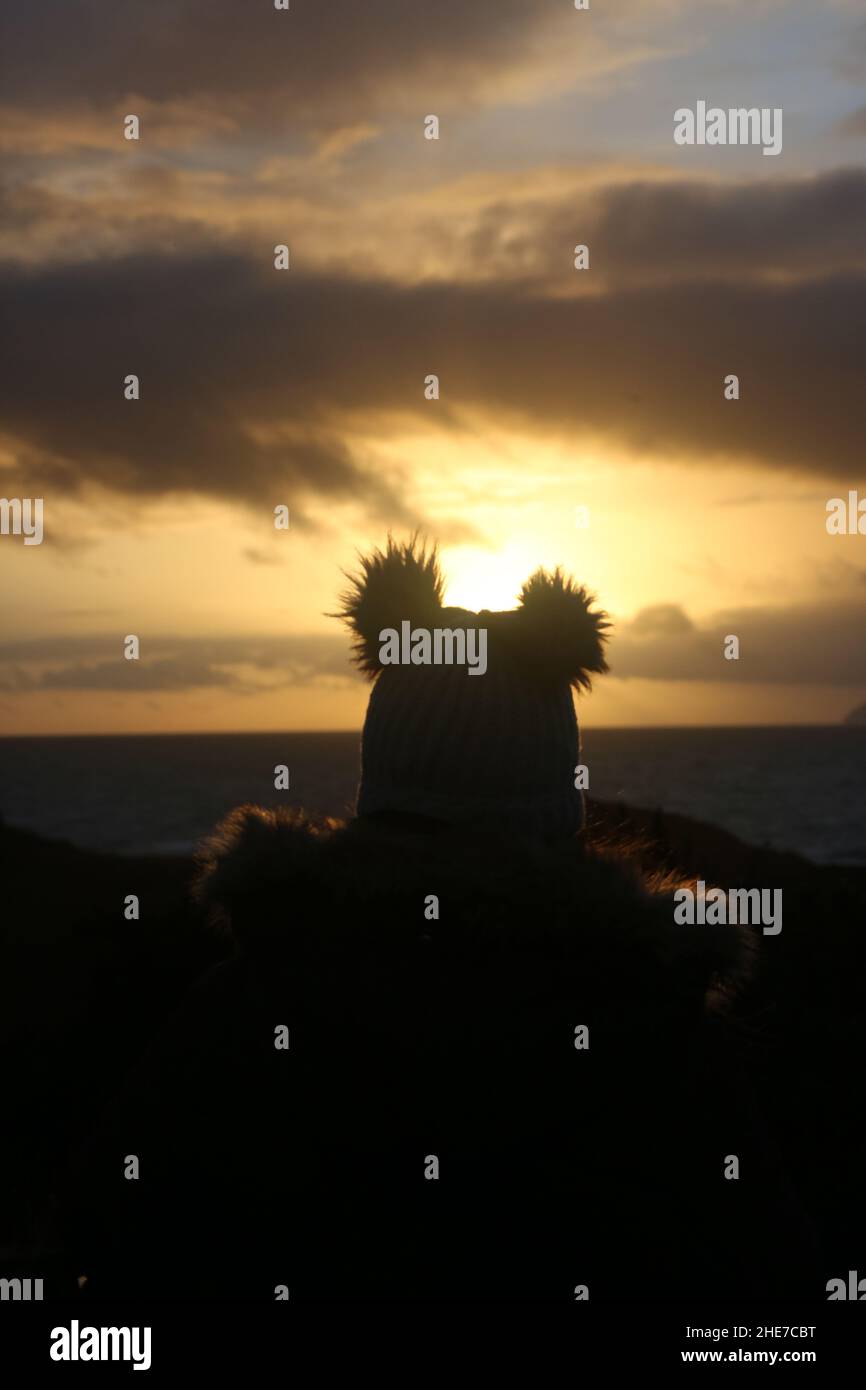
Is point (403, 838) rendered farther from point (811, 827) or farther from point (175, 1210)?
point (811, 827)

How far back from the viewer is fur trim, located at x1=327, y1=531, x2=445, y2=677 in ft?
12.0

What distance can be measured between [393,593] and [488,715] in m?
0.66

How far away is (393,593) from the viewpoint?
12.1ft

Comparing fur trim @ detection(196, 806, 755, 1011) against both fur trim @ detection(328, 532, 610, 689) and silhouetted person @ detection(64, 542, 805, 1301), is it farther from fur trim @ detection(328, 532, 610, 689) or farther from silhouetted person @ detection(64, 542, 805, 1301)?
fur trim @ detection(328, 532, 610, 689)

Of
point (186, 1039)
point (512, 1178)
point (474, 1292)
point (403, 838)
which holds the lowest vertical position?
point (474, 1292)

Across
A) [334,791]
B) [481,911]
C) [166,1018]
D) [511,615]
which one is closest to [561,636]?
[511,615]

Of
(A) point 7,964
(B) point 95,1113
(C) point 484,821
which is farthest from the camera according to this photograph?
(A) point 7,964

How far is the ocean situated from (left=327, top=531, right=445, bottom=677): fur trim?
39.6m

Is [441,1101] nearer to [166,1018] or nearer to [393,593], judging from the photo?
[393,593]

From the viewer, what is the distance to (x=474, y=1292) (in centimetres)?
249
